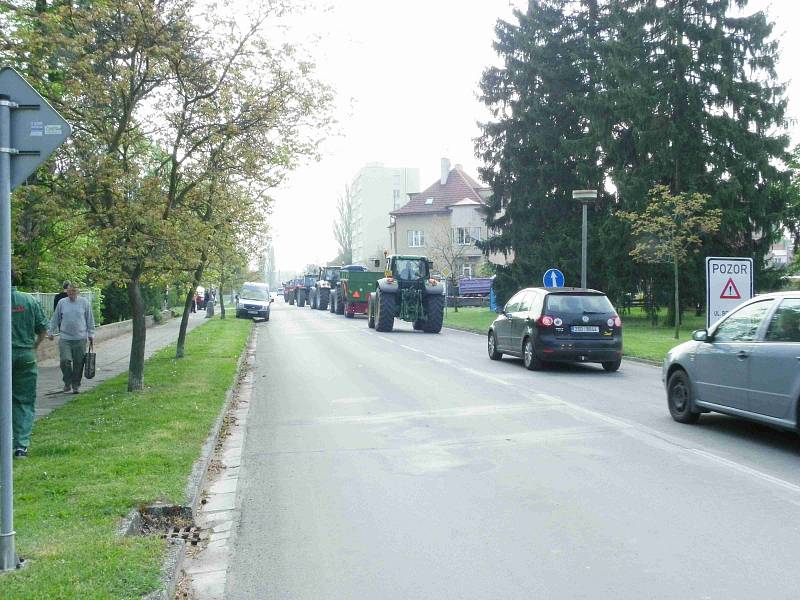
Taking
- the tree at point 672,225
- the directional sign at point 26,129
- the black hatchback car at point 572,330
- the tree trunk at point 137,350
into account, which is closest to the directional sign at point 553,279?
the tree at point 672,225

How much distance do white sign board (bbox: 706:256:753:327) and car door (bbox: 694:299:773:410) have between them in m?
6.83

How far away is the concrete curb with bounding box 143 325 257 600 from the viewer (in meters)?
4.48

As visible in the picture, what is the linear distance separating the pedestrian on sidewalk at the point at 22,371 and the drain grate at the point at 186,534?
3.08m

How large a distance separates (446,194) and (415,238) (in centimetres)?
535

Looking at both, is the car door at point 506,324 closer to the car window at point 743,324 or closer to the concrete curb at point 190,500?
the concrete curb at point 190,500

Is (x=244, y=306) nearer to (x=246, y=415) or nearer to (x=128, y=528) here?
(x=246, y=415)

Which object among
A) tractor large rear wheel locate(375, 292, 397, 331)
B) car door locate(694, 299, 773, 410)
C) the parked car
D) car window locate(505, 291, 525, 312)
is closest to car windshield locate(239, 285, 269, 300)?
the parked car

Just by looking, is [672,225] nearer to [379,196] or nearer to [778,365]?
[778,365]

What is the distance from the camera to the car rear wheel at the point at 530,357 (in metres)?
16.4

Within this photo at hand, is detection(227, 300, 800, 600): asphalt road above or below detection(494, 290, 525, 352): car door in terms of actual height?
below

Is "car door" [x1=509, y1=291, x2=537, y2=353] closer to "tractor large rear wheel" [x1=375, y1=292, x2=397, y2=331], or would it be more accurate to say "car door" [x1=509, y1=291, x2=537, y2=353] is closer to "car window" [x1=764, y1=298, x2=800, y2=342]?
"car window" [x1=764, y1=298, x2=800, y2=342]

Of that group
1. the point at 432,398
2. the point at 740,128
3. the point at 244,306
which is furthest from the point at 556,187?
the point at 432,398

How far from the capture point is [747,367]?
28.6 feet

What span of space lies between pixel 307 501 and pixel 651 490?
2.78 meters
